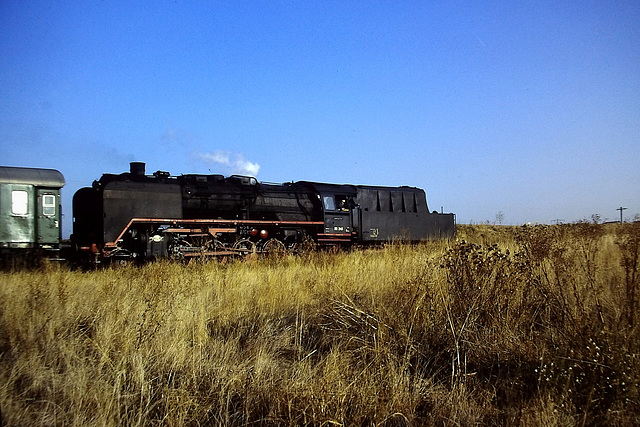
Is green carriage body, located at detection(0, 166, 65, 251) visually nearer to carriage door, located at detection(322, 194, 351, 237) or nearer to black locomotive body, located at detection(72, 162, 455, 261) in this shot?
black locomotive body, located at detection(72, 162, 455, 261)

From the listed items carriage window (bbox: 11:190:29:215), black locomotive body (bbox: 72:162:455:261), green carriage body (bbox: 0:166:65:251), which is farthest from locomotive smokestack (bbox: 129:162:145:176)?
carriage window (bbox: 11:190:29:215)

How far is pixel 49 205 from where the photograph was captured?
612 inches

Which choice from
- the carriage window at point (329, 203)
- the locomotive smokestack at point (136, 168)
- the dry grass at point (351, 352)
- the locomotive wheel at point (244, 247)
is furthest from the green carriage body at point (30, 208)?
the carriage window at point (329, 203)

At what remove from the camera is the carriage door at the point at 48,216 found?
50.2 feet

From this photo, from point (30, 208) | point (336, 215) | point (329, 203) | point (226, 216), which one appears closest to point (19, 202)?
point (30, 208)

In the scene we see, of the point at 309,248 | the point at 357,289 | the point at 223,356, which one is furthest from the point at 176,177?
the point at 223,356

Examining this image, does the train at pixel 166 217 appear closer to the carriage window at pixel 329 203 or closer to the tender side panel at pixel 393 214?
the carriage window at pixel 329 203

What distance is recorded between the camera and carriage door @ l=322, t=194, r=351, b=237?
61.4 feet

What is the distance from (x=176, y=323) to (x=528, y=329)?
4282 millimetres

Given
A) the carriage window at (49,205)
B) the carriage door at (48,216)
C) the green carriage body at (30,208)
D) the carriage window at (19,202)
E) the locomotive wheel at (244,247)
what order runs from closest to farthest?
the green carriage body at (30,208), the carriage window at (19,202), the carriage door at (48,216), the carriage window at (49,205), the locomotive wheel at (244,247)

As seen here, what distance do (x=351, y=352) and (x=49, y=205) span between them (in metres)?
14.0

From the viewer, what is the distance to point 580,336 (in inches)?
179

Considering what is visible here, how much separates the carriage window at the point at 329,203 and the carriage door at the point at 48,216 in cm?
947

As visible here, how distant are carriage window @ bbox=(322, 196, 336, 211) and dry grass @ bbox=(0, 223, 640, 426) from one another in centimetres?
1094
